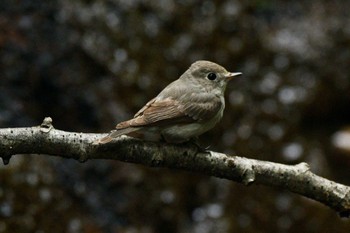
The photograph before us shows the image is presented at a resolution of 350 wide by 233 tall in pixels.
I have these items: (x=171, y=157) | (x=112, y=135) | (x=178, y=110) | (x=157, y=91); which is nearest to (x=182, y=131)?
(x=178, y=110)

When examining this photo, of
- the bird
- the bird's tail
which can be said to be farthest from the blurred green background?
the bird's tail

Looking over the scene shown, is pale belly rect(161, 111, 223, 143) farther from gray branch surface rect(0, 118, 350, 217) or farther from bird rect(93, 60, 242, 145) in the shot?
gray branch surface rect(0, 118, 350, 217)

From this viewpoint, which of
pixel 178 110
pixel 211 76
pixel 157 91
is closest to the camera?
pixel 178 110

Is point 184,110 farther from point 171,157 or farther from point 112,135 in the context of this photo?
point 112,135

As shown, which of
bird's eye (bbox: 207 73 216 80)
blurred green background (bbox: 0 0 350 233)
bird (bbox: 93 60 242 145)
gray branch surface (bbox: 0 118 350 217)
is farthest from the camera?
blurred green background (bbox: 0 0 350 233)

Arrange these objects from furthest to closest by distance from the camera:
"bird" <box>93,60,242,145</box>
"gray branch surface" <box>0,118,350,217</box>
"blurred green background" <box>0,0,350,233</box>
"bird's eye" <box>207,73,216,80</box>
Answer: "blurred green background" <box>0,0,350,233</box> → "bird's eye" <box>207,73,216,80</box> → "bird" <box>93,60,242,145</box> → "gray branch surface" <box>0,118,350,217</box>

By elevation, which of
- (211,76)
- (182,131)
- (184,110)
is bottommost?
(182,131)

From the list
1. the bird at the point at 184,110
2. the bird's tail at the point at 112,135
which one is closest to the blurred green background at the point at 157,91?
the bird at the point at 184,110
